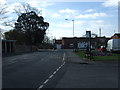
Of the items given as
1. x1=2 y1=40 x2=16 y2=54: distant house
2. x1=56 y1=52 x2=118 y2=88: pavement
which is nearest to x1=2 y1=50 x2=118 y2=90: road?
x1=56 y1=52 x2=118 y2=88: pavement

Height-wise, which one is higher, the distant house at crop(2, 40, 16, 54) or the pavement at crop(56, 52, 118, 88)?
the distant house at crop(2, 40, 16, 54)

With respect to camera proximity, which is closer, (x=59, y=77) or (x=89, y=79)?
(x=89, y=79)

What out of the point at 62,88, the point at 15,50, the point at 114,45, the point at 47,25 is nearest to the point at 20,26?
the point at 47,25

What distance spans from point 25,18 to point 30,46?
33.4 feet

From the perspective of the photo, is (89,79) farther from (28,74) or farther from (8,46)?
(8,46)

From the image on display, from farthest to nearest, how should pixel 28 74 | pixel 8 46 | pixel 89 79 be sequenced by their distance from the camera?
pixel 8 46, pixel 28 74, pixel 89 79

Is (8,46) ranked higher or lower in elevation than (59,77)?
higher

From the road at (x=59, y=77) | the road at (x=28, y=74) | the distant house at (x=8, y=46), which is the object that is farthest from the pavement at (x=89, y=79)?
the distant house at (x=8, y=46)

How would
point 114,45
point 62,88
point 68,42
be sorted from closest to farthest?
point 62,88
point 114,45
point 68,42

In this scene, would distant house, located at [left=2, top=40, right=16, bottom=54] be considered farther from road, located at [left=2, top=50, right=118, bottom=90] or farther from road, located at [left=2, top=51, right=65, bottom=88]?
road, located at [left=2, top=50, right=118, bottom=90]

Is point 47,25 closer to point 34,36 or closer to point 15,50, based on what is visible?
point 34,36

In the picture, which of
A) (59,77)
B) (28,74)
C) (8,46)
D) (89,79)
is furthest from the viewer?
(8,46)

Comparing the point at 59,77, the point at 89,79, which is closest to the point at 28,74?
the point at 59,77

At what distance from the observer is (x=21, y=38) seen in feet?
261
